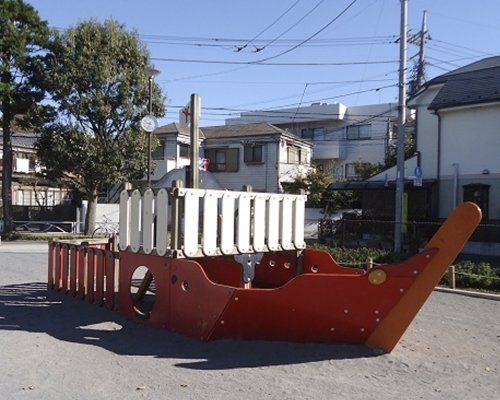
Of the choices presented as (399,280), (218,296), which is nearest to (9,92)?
(218,296)

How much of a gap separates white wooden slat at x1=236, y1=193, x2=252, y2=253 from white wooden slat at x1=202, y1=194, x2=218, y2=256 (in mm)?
403

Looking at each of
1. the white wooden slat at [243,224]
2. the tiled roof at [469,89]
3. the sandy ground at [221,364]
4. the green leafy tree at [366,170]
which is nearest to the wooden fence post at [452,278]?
the sandy ground at [221,364]

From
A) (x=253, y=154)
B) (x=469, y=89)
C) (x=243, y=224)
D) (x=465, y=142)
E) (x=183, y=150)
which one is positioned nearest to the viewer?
(x=243, y=224)

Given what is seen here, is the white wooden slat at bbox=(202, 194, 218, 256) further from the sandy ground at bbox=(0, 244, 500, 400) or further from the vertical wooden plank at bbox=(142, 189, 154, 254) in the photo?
the sandy ground at bbox=(0, 244, 500, 400)

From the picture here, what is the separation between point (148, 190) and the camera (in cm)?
703

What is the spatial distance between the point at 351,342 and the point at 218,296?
1.55 m

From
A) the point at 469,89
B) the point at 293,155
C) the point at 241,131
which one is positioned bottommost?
the point at 293,155

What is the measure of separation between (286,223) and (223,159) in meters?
29.0

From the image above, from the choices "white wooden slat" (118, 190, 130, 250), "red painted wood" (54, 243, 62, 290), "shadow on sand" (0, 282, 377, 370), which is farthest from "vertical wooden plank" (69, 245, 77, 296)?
"white wooden slat" (118, 190, 130, 250)

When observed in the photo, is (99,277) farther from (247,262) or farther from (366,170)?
(366,170)

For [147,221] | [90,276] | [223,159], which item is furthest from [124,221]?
[223,159]

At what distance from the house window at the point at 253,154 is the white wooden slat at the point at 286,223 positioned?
2739 centimetres

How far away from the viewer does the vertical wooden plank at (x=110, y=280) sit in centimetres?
776

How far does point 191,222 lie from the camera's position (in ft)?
21.3
